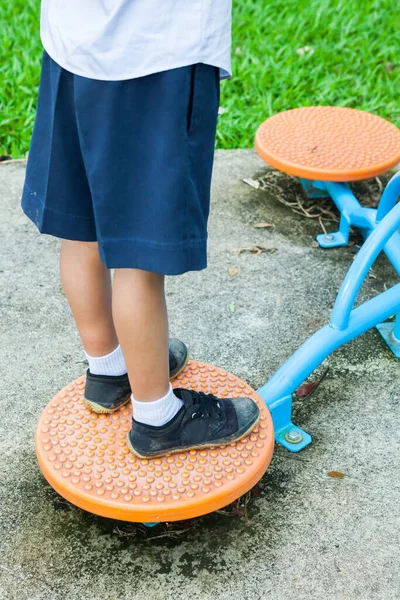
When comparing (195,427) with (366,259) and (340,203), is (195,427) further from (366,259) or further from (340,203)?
(340,203)

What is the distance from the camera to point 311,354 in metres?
1.87

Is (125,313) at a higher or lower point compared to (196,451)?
higher

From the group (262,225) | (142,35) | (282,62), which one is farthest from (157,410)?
(282,62)

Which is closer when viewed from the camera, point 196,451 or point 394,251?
point 196,451

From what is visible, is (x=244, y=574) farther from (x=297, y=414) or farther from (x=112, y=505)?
(x=297, y=414)

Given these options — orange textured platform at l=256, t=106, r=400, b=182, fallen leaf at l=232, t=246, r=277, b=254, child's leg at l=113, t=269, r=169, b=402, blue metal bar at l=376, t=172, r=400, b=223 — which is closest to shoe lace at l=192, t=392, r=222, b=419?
child's leg at l=113, t=269, r=169, b=402

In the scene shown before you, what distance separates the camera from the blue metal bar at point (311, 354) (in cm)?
186

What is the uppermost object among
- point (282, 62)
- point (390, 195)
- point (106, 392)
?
point (390, 195)

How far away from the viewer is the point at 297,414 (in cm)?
200

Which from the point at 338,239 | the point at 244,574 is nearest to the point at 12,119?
the point at 338,239

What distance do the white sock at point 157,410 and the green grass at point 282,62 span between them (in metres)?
2.03

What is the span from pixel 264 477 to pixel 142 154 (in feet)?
2.90

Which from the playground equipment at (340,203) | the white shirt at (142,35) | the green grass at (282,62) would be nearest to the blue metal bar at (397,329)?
the playground equipment at (340,203)

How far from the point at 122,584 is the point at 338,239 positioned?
61.5 inches
